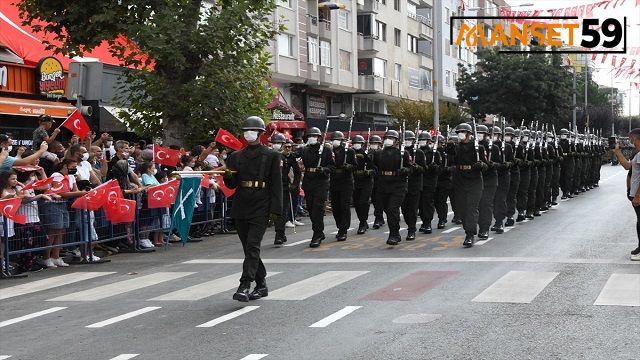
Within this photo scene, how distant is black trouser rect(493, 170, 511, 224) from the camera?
18.6 meters

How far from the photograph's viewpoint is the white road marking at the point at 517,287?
10217mm

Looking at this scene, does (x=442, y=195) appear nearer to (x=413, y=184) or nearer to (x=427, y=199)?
(x=427, y=199)

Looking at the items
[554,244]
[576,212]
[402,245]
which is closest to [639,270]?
[554,244]

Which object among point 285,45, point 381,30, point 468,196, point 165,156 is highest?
point 381,30

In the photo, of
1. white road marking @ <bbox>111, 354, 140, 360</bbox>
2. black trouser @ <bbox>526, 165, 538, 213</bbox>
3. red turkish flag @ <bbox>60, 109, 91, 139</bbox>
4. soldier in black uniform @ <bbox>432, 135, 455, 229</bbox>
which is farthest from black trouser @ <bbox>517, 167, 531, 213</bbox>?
white road marking @ <bbox>111, 354, 140, 360</bbox>

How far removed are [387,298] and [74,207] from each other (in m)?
6.49

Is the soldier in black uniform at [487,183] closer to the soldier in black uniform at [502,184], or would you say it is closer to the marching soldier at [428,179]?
the soldier in black uniform at [502,184]

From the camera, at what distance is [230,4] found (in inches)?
851

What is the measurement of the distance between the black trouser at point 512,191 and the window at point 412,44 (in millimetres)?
48736

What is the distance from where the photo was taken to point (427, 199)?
1980 cm

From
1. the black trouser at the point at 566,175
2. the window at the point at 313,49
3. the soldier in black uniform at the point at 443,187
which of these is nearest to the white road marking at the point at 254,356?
the soldier in black uniform at the point at 443,187

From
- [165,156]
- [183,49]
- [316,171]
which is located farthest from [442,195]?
[183,49]

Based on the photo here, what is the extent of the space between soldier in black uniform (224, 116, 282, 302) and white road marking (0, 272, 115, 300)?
317 centimetres

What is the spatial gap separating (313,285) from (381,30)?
5191 centimetres
